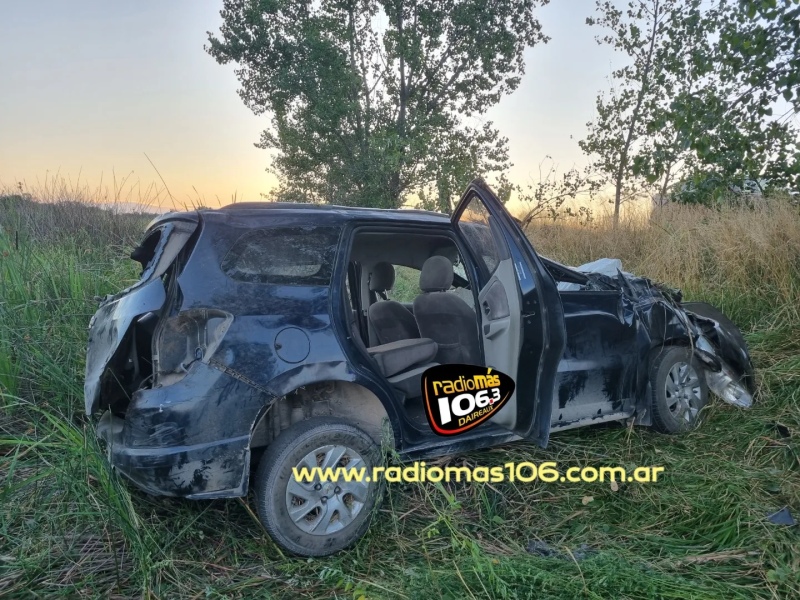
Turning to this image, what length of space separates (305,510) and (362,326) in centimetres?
165

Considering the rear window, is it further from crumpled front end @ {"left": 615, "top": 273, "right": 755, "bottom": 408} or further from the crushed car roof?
crumpled front end @ {"left": 615, "top": 273, "right": 755, "bottom": 408}

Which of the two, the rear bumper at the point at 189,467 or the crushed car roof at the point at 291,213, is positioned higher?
the crushed car roof at the point at 291,213

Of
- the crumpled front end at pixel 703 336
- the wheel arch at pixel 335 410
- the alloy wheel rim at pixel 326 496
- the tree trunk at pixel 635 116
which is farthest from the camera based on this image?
the tree trunk at pixel 635 116

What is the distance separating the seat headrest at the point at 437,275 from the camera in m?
3.61

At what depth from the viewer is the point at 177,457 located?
94.1 inches

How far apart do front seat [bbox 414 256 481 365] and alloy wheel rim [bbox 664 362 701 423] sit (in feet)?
4.48

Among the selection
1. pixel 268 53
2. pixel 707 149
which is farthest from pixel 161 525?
pixel 268 53

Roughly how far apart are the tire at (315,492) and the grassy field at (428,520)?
4.4 inches

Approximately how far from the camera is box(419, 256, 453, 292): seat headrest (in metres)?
3.61

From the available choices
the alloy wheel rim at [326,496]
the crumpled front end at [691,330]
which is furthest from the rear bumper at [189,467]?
the crumpled front end at [691,330]

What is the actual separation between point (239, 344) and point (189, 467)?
557 mm

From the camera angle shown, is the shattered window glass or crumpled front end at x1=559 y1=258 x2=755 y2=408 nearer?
the shattered window glass

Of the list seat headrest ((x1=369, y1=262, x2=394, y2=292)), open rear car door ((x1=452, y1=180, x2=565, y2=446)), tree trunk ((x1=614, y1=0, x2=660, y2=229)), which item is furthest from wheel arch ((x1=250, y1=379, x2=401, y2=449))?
tree trunk ((x1=614, y1=0, x2=660, y2=229))

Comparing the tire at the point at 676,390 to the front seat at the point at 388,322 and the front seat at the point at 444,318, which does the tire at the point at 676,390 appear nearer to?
the front seat at the point at 444,318
